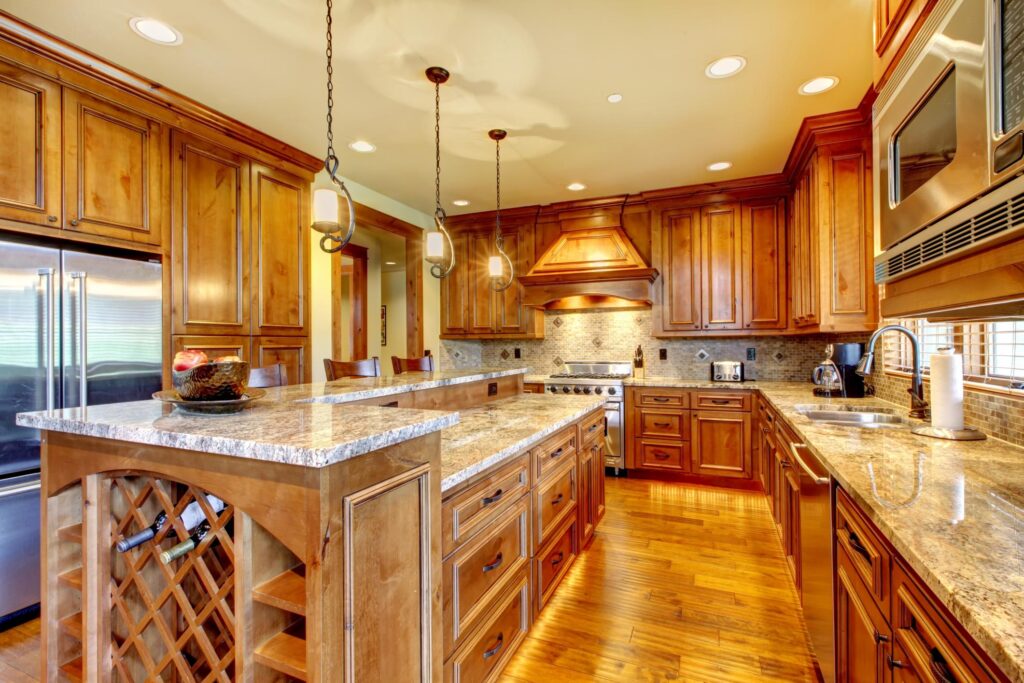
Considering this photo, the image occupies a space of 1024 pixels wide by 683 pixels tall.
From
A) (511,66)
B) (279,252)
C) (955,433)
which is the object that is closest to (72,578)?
(279,252)

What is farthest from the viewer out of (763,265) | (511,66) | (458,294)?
(458,294)

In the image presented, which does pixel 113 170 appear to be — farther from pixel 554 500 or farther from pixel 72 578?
pixel 554 500

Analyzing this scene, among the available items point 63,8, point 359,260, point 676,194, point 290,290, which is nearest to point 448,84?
point 63,8

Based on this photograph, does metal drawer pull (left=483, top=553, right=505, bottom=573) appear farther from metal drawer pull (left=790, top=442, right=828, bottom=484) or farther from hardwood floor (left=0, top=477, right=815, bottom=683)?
metal drawer pull (left=790, top=442, right=828, bottom=484)

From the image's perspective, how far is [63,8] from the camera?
6.35 feet

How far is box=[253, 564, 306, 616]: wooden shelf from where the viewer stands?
3.10 ft

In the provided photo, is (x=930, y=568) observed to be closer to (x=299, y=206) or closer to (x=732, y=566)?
(x=732, y=566)

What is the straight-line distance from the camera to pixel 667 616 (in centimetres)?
217

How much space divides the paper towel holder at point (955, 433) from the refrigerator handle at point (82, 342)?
3.61m

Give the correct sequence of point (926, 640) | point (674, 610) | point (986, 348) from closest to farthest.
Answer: point (926, 640) → point (986, 348) → point (674, 610)

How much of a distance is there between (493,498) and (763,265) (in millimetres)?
3601

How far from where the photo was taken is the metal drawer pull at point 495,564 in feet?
5.19

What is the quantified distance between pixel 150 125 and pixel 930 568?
142 inches

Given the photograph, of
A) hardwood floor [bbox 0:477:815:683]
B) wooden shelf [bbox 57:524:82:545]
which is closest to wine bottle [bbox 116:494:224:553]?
wooden shelf [bbox 57:524:82:545]
